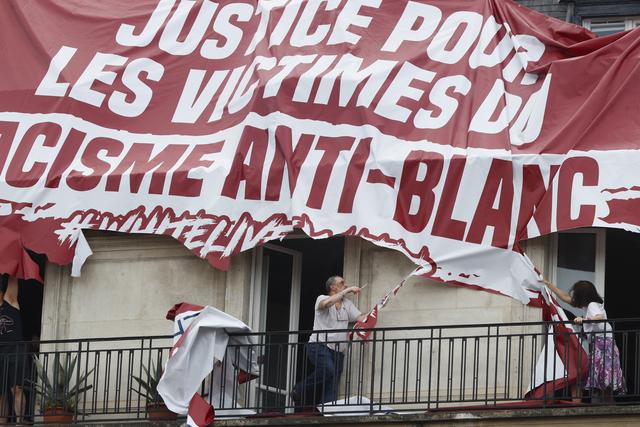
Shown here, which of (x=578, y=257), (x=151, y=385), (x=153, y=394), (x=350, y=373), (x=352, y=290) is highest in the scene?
(x=578, y=257)

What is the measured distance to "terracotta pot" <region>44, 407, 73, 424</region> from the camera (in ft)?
83.6

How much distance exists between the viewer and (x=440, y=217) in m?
25.1

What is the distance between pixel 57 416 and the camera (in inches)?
1005

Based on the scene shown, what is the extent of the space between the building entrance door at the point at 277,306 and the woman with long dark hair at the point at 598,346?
11.5 ft

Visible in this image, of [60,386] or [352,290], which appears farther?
[60,386]

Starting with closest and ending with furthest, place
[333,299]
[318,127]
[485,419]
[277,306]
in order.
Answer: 1. [485,419]
2. [333,299]
3. [318,127]
4. [277,306]

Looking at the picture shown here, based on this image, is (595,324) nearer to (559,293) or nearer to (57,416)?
(559,293)

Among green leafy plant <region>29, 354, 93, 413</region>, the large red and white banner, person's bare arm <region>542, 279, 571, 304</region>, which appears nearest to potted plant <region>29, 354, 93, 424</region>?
green leafy plant <region>29, 354, 93, 413</region>

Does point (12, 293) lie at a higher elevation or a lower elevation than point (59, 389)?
higher

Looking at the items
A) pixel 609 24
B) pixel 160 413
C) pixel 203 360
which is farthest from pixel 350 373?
pixel 609 24

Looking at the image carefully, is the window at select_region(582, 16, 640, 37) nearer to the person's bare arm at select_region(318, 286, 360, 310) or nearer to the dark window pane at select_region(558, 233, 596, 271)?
the dark window pane at select_region(558, 233, 596, 271)

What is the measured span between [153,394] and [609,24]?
6743mm

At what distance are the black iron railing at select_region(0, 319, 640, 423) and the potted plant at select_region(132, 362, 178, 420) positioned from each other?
2cm

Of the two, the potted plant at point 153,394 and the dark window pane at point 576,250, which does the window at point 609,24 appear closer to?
the dark window pane at point 576,250
